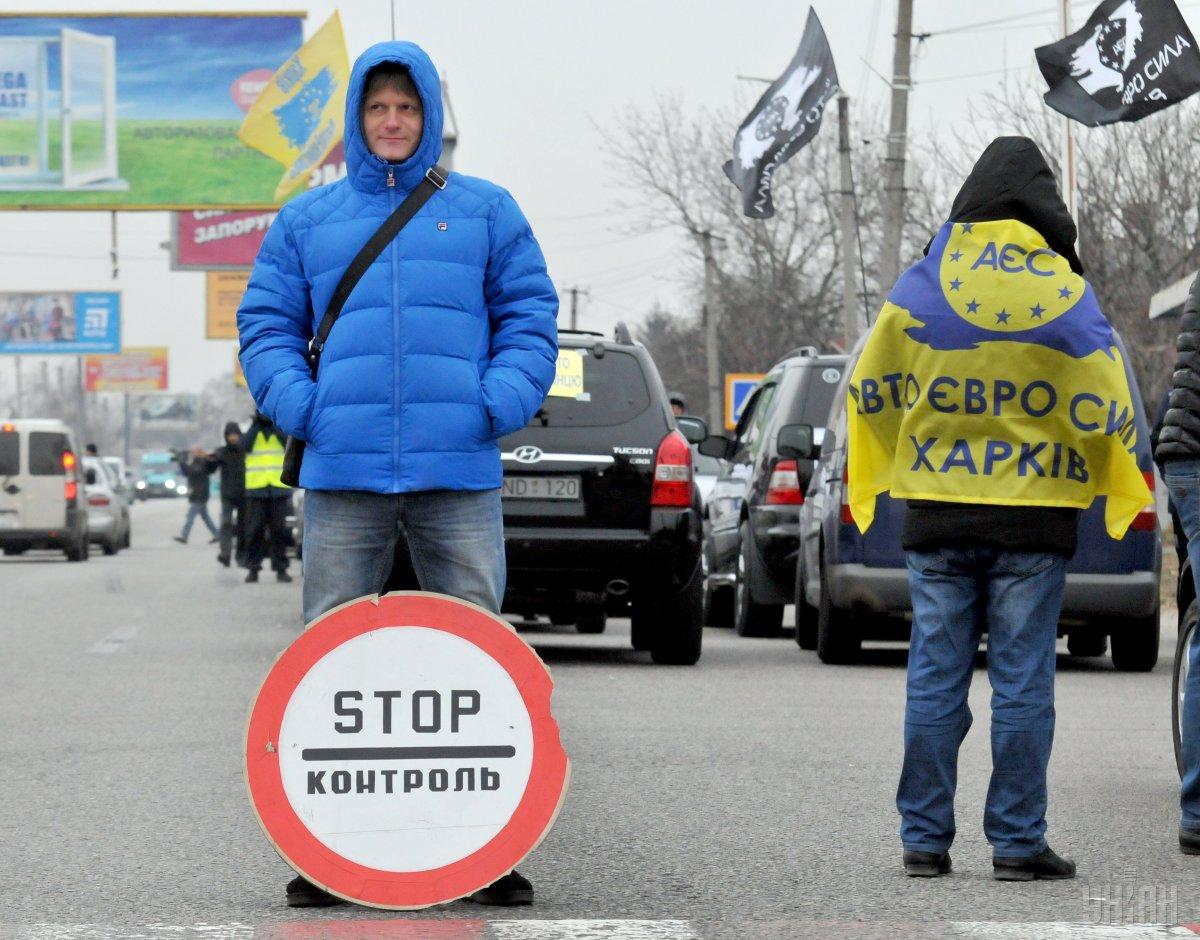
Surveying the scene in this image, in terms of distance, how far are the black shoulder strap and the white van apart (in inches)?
→ 1028

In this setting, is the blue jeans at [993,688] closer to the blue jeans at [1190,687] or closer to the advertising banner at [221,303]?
the blue jeans at [1190,687]

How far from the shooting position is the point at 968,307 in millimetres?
5789

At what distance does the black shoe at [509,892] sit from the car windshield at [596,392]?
6.41 metres

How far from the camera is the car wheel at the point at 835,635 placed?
12.4 meters

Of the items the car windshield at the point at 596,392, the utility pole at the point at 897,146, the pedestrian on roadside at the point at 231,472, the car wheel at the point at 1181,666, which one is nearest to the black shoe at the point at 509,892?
the car wheel at the point at 1181,666

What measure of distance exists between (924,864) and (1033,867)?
0.27 meters

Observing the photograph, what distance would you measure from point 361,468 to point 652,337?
8148 cm

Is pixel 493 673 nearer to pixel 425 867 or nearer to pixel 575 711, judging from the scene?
pixel 425 867

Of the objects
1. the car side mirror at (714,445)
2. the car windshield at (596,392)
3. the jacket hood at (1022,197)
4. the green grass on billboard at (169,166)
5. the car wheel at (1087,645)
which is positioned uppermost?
Answer: the green grass on billboard at (169,166)

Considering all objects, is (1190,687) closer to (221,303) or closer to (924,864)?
(924,864)

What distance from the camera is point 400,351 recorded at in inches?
216

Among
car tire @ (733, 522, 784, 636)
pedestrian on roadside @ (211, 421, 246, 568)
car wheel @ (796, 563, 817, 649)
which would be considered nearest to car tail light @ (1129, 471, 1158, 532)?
car wheel @ (796, 563, 817, 649)

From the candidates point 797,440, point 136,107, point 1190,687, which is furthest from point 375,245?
point 136,107

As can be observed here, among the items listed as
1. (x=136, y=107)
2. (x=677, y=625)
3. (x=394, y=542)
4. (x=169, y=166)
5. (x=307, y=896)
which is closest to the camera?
(x=307, y=896)
